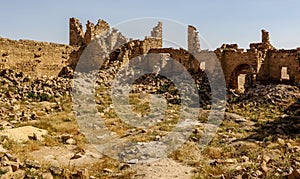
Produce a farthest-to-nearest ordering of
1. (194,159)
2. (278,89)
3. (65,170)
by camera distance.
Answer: (278,89) < (194,159) < (65,170)

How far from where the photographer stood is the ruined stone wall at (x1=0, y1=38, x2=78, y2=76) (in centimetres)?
1752

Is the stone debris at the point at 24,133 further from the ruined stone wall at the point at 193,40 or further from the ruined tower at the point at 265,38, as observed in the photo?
the ruined tower at the point at 265,38

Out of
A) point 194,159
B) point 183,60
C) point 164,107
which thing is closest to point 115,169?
point 194,159

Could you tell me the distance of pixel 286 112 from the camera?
15039 mm

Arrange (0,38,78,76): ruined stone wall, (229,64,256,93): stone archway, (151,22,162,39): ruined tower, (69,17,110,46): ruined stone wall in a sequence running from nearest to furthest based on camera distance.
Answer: (0,38,78,76): ruined stone wall → (229,64,256,93): stone archway → (69,17,110,46): ruined stone wall → (151,22,162,39): ruined tower

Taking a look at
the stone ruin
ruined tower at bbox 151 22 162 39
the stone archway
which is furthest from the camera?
ruined tower at bbox 151 22 162 39

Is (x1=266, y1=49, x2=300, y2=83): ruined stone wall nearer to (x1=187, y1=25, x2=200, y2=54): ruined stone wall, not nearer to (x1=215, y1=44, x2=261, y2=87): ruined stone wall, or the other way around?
(x1=215, y1=44, x2=261, y2=87): ruined stone wall

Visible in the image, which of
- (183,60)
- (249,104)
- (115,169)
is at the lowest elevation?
(115,169)

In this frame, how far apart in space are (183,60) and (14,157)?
15.3m

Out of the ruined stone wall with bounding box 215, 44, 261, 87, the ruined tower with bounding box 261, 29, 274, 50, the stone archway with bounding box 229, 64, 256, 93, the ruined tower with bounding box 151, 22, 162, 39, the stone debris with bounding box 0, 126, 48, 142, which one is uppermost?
the ruined tower with bounding box 151, 22, 162, 39

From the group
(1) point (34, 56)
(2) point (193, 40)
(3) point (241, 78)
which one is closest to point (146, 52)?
(2) point (193, 40)

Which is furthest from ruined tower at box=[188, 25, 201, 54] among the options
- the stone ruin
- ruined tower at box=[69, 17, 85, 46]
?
ruined tower at box=[69, 17, 85, 46]

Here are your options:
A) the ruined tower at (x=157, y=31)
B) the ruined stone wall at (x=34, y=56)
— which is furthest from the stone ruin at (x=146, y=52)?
the ruined tower at (x=157, y=31)

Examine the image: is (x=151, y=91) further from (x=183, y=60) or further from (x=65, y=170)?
(x=65, y=170)
